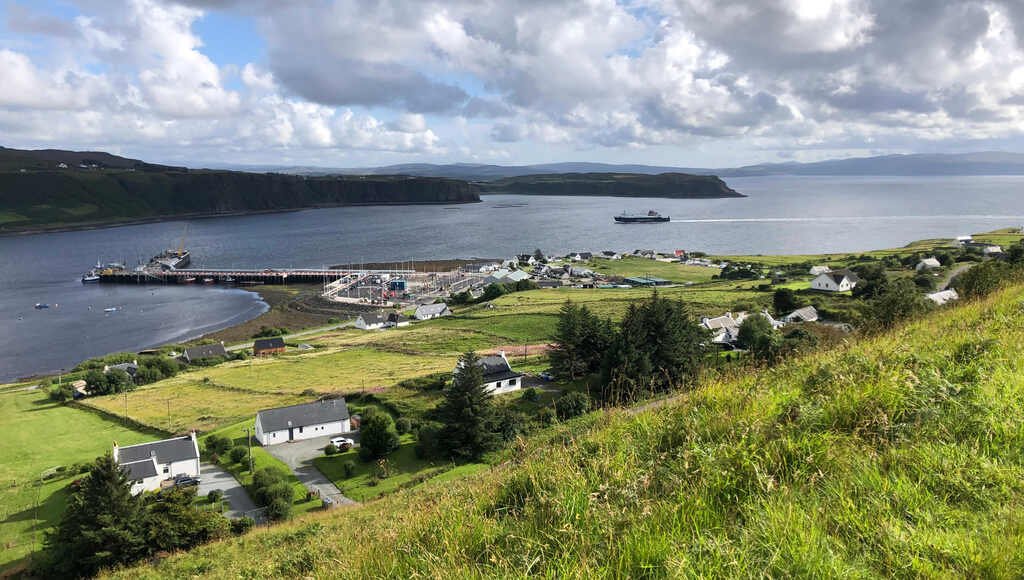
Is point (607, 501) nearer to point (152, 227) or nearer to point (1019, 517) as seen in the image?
point (1019, 517)

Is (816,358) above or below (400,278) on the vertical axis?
above

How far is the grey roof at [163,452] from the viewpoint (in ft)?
80.8

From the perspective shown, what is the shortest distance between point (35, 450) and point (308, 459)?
16.1m

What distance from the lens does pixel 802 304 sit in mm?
48125

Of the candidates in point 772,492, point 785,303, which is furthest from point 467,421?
point 785,303

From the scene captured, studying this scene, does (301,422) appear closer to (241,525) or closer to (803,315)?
(241,525)

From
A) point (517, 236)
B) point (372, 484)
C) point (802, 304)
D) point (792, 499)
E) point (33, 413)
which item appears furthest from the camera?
point (517, 236)

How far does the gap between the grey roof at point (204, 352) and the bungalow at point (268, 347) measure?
283 centimetres

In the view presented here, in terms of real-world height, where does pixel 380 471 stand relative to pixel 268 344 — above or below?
above

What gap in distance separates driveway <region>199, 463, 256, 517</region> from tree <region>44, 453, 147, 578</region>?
3.79 meters

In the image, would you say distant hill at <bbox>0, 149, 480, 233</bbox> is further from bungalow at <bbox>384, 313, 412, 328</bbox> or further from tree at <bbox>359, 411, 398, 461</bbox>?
tree at <bbox>359, 411, 398, 461</bbox>

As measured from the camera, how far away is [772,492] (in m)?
3.41

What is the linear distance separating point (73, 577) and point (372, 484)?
380 inches

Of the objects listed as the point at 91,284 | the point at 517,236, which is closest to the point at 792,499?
the point at 91,284
